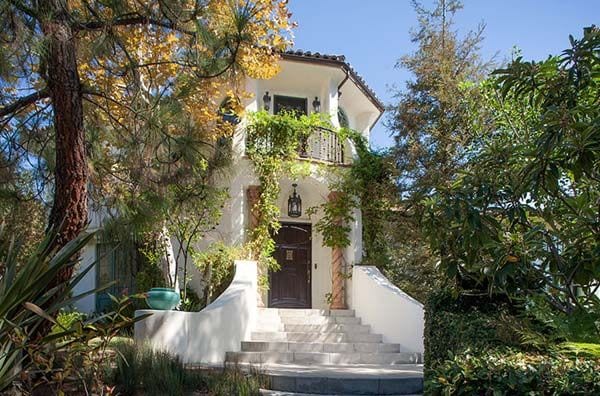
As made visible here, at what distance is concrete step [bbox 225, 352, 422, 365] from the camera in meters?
9.70

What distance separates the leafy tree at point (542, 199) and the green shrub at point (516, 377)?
74cm

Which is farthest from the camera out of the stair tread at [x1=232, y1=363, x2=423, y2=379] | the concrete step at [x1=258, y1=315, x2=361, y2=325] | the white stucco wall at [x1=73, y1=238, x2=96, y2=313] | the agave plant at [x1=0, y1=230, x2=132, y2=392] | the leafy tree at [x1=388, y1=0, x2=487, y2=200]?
the white stucco wall at [x1=73, y1=238, x2=96, y2=313]

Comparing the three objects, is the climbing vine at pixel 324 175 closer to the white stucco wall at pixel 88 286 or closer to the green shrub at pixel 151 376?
the white stucco wall at pixel 88 286

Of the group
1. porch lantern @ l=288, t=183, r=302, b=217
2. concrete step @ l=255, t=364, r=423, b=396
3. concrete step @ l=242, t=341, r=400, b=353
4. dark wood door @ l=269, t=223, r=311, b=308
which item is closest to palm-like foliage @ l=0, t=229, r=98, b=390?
concrete step @ l=255, t=364, r=423, b=396

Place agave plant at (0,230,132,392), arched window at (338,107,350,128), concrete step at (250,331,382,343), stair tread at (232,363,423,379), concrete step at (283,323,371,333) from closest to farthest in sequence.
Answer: agave plant at (0,230,132,392), stair tread at (232,363,423,379), concrete step at (250,331,382,343), concrete step at (283,323,371,333), arched window at (338,107,350,128)

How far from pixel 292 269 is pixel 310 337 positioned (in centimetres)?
400

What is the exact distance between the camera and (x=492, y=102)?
1041 centimetres

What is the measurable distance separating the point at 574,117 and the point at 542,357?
178 centimetres

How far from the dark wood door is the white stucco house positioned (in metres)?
0.02

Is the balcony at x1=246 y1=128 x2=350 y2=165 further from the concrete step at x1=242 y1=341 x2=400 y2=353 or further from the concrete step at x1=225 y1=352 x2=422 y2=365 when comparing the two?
the concrete step at x1=225 y1=352 x2=422 y2=365

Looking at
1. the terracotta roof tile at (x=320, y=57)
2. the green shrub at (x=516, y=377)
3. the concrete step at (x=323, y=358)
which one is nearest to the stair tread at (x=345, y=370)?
the concrete step at (x=323, y=358)

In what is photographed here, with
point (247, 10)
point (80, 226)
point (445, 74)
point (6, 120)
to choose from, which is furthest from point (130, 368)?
point (445, 74)

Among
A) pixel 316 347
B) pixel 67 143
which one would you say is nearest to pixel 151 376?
pixel 67 143

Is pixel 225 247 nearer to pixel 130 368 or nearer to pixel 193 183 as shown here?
pixel 193 183
